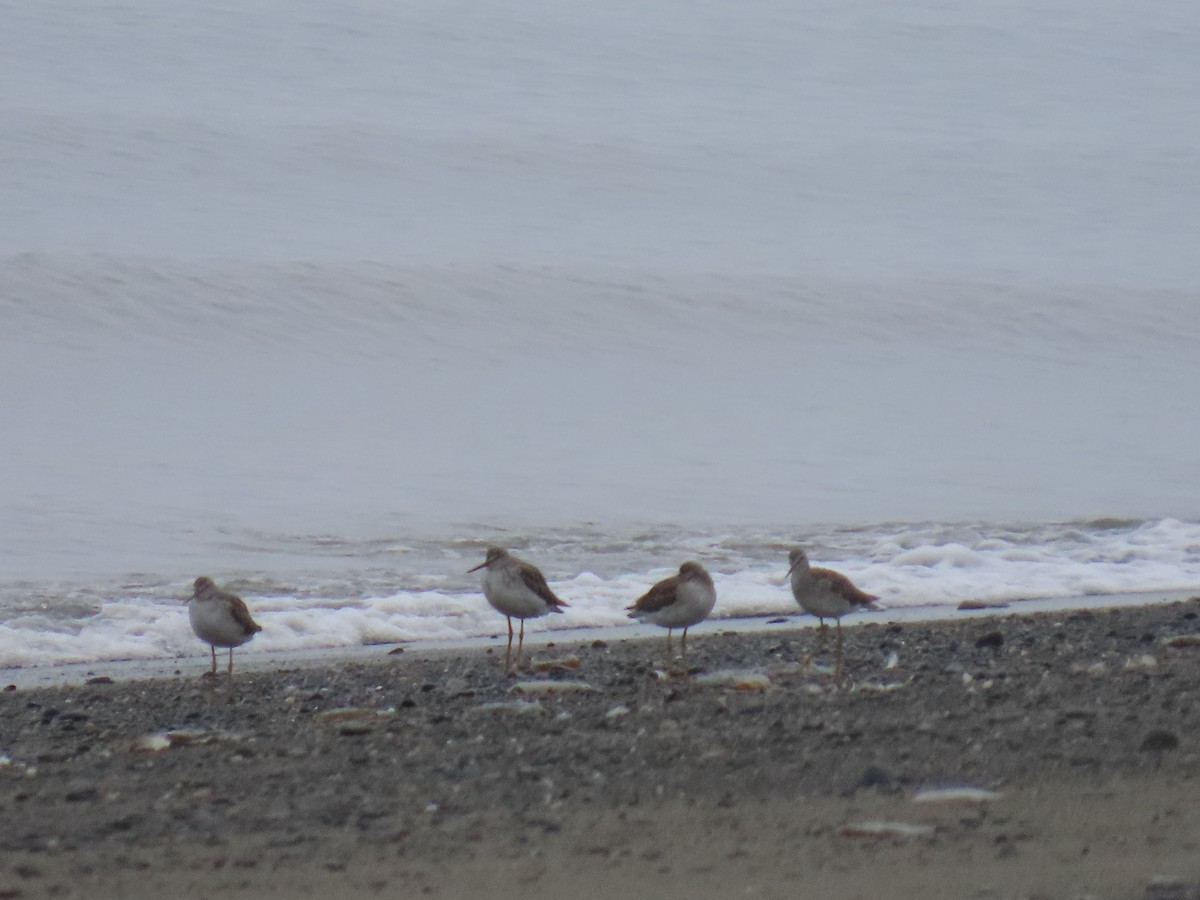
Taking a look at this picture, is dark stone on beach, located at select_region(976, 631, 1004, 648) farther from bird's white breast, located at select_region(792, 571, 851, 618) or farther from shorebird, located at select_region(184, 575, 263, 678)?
shorebird, located at select_region(184, 575, 263, 678)

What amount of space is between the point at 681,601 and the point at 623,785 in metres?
2.85

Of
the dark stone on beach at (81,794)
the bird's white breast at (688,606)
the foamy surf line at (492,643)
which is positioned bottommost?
the dark stone on beach at (81,794)

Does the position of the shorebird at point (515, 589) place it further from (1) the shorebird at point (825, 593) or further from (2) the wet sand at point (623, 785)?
(1) the shorebird at point (825, 593)

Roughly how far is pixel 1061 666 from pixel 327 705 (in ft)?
10.0

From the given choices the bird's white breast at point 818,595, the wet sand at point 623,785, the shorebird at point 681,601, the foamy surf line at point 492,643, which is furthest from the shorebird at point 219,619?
the bird's white breast at point 818,595

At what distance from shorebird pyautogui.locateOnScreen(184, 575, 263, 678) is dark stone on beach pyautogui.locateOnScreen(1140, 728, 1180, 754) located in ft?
13.1

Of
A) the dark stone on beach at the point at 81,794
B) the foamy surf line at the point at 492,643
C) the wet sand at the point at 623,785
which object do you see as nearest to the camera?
the wet sand at the point at 623,785

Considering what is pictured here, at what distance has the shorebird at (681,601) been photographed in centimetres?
768

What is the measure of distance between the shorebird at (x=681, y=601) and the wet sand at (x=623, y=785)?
1.36ft

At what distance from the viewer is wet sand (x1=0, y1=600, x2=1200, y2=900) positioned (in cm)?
399

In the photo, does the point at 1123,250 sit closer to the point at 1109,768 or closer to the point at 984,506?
the point at 984,506

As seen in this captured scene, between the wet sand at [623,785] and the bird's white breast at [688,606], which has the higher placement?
the bird's white breast at [688,606]

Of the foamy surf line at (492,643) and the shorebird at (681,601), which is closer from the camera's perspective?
the shorebird at (681,601)

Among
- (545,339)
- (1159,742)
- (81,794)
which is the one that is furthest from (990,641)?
(545,339)
